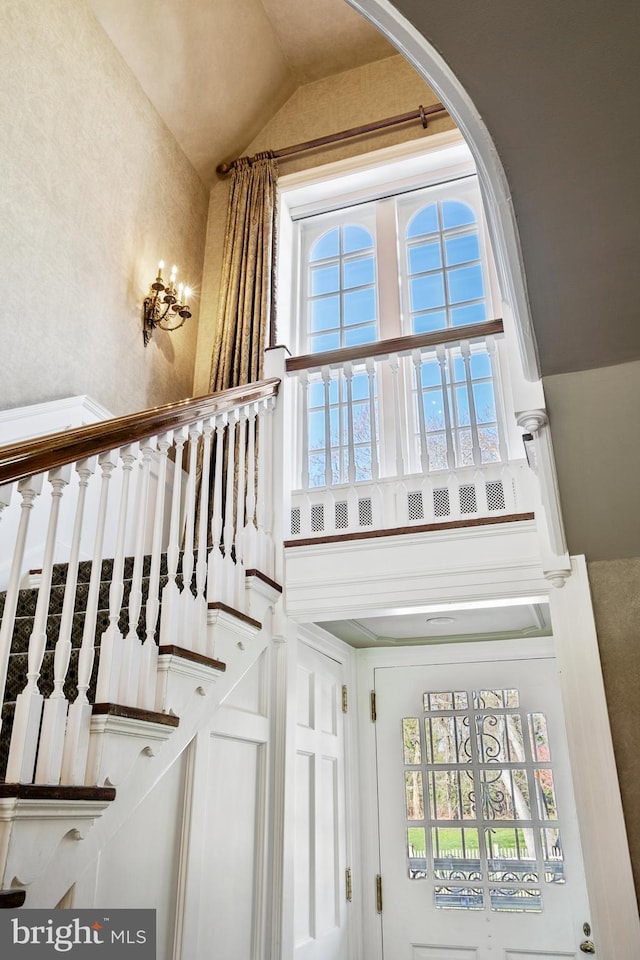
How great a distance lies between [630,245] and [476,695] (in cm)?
283

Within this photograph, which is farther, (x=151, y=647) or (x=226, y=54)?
(x=226, y=54)

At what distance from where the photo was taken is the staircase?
4.98 ft

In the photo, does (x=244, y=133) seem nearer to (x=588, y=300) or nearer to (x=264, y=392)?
(x=264, y=392)

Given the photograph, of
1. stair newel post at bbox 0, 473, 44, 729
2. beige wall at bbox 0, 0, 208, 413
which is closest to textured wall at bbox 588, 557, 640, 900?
stair newel post at bbox 0, 473, 44, 729

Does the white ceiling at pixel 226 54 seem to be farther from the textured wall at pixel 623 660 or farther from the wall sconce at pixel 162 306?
the textured wall at pixel 623 660

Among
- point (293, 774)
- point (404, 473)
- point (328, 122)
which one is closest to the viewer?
point (293, 774)

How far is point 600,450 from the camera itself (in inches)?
60.5

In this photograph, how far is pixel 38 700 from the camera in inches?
61.0

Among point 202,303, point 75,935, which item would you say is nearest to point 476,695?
point 75,935

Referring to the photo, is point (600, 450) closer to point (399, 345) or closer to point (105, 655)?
point (105, 655)

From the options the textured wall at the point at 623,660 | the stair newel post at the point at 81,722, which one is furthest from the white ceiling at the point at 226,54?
the textured wall at the point at 623,660

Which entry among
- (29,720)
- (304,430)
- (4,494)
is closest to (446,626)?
(304,430)

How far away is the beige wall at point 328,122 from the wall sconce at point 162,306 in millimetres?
553

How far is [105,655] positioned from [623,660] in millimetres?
1287
